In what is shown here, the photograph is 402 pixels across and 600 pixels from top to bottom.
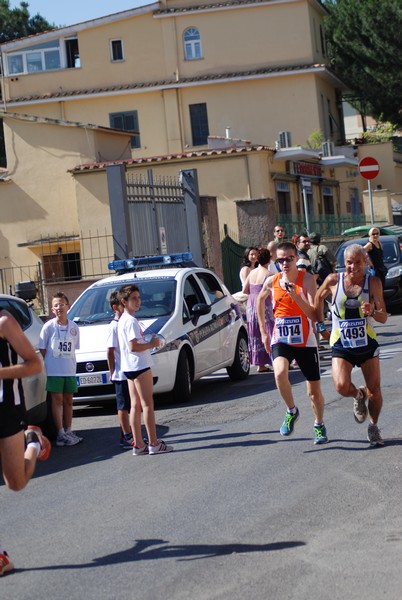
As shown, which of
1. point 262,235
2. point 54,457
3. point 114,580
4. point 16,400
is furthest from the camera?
point 262,235

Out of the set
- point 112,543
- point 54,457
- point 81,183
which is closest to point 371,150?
point 81,183

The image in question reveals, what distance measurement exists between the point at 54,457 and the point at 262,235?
20.7m

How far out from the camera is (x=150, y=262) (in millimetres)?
17516

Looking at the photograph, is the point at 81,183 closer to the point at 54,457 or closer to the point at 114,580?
the point at 54,457

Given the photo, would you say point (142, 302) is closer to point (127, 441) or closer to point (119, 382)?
point (119, 382)

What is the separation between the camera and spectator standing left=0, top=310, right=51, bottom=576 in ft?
22.4

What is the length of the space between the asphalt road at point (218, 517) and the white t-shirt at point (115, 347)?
770 mm

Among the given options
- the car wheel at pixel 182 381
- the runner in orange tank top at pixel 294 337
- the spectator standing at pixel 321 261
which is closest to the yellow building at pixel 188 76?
the spectator standing at pixel 321 261

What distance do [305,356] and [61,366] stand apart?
300 cm

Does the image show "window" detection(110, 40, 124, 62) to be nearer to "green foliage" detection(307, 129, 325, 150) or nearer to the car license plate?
"green foliage" detection(307, 129, 325, 150)

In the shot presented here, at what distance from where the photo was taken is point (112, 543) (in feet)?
24.7

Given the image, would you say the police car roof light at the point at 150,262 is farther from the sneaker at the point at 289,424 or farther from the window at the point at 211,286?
the sneaker at the point at 289,424

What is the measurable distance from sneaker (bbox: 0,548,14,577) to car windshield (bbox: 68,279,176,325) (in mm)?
8220

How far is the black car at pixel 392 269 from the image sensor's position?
85.9 ft
